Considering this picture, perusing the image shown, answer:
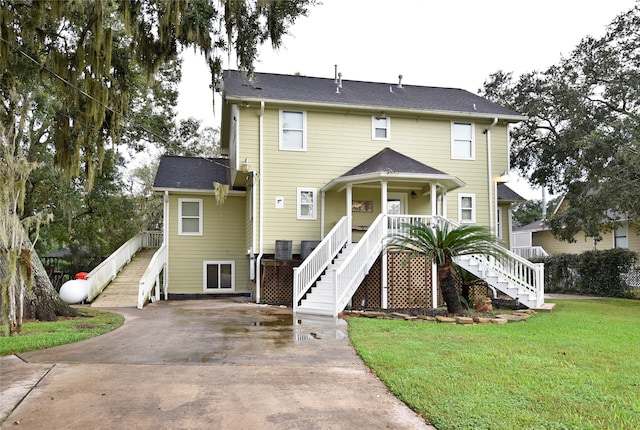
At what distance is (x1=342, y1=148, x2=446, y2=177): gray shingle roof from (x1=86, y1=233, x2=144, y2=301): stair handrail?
25.3ft

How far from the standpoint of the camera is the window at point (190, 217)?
16.1m

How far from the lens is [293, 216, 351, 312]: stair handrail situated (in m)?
11.1

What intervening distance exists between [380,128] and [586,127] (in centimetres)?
697

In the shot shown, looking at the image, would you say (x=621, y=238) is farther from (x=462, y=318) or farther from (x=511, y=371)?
(x=511, y=371)

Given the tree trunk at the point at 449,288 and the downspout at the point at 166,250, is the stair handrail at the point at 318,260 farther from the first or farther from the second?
the downspout at the point at 166,250

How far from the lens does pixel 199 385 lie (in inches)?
182

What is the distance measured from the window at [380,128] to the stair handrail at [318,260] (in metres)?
3.43

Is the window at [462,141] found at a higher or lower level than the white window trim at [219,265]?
higher

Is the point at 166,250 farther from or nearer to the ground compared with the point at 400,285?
farther from the ground

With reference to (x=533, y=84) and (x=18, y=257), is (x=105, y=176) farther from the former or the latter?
(x=533, y=84)

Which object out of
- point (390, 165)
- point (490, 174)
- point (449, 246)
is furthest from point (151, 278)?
point (490, 174)

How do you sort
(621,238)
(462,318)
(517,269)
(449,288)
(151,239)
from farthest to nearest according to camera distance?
(621,238)
(151,239)
(517,269)
(449,288)
(462,318)

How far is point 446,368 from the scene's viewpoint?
17.0 feet

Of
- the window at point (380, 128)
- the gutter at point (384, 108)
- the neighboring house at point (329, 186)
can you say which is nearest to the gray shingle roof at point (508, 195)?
the neighboring house at point (329, 186)
